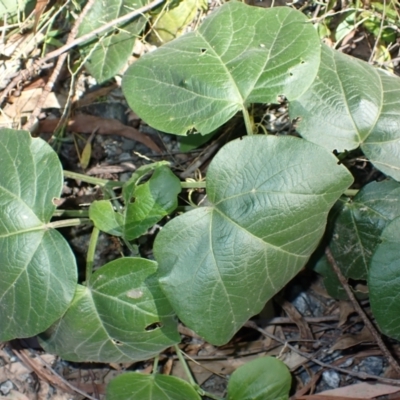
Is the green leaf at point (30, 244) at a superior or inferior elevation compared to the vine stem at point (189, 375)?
superior

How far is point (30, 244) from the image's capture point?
4.15 ft

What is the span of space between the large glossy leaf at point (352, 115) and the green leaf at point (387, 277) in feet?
0.49

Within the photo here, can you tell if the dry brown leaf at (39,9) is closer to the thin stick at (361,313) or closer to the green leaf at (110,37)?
the green leaf at (110,37)

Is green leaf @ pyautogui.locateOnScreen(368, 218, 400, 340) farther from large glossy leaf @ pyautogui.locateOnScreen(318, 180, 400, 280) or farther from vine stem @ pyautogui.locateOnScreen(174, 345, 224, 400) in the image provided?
vine stem @ pyautogui.locateOnScreen(174, 345, 224, 400)

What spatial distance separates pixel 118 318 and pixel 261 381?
40 centimetres

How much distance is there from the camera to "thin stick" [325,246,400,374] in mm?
1418

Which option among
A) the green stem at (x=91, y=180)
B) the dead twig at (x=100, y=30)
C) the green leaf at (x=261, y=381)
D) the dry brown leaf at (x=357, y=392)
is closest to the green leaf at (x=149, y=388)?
the green leaf at (x=261, y=381)

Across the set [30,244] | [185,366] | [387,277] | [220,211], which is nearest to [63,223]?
[30,244]

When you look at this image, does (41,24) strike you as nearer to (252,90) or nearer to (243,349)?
(252,90)

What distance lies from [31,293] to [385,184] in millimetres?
839

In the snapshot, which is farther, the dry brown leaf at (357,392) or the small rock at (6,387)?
the small rock at (6,387)

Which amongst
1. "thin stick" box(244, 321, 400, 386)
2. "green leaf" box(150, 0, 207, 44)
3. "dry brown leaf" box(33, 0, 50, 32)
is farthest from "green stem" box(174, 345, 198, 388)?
"dry brown leaf" box(33, 0, 50, 32)

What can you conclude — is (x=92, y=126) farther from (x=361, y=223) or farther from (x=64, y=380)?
(x=361, y=223)

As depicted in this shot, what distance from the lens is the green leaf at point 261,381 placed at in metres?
1.40
